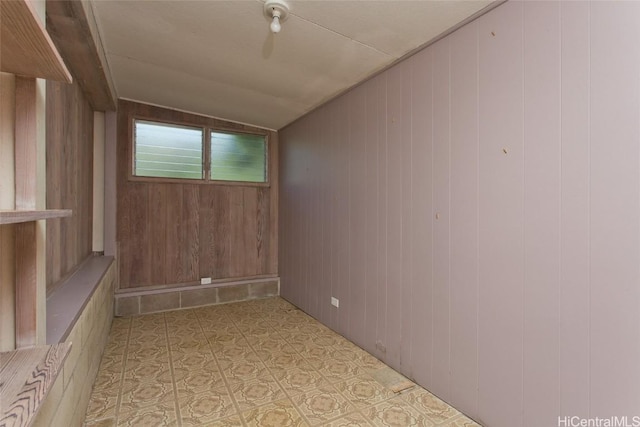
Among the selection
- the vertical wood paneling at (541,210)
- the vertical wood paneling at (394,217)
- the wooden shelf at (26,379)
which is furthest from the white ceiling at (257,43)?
the wooden shelf at (26,379)

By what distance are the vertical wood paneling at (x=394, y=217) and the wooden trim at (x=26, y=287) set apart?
199 centimetres

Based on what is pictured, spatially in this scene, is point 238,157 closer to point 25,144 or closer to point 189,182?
point 189,182

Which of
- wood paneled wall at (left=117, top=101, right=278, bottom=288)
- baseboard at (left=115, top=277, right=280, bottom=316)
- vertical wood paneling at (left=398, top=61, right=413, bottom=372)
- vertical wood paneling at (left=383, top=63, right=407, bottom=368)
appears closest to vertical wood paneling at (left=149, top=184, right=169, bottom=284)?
wood paneled wall at (left=117, top=101, right=278, bottom=288)

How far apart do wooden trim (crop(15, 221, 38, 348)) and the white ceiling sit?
1.50 metres

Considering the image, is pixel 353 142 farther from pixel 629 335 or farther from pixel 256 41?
pixel 629 335

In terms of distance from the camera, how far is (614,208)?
4.02 feet

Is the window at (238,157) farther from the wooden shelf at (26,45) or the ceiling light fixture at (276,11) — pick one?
the wooden shelf at (26,45)

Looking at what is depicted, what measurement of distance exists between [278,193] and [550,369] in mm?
3466

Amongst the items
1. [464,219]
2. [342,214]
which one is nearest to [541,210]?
[464,219]

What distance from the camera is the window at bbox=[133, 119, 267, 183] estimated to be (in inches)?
140

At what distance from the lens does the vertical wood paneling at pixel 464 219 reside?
1.74m

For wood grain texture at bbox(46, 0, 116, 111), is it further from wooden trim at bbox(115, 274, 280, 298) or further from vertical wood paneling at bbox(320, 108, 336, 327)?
wooden trim at bbox(115, 274, 280, 298)

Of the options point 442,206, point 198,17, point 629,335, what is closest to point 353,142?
point 442,206

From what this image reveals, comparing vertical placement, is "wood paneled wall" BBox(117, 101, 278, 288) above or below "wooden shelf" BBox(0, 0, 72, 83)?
below
